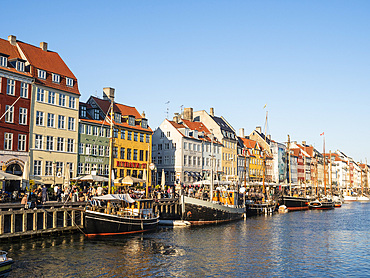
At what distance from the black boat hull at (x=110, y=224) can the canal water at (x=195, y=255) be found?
3.21 feet

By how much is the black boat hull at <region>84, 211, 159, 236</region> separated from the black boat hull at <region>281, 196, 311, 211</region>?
4775cm

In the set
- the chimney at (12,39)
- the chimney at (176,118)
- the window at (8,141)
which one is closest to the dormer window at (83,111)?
the chimney at (12,39)

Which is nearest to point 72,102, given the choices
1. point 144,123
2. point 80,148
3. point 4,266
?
point 80,148

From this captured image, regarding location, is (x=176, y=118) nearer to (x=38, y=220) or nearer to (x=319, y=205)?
(x=319, y=205)

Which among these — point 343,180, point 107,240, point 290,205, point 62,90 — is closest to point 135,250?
point 107,240

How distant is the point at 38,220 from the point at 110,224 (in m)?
6.20

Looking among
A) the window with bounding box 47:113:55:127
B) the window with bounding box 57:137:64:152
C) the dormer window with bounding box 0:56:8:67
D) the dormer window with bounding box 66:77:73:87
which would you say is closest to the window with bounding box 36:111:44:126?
the window with bounding box 47:113:55:127

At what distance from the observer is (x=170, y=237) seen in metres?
38.9

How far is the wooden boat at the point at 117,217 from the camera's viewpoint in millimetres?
36500

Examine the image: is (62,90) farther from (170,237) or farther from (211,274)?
(211,274)

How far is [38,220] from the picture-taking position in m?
35.3

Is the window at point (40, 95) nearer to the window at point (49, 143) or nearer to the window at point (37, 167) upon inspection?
the window at point (49, 143)

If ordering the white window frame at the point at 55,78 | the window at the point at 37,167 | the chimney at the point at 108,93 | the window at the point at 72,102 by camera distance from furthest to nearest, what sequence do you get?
the chimney at the point at 108,93 < the window at the point at 72,102 < the white window frame at the point at 55,78 < the window at the point at 37,167

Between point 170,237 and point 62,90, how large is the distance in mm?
27980
